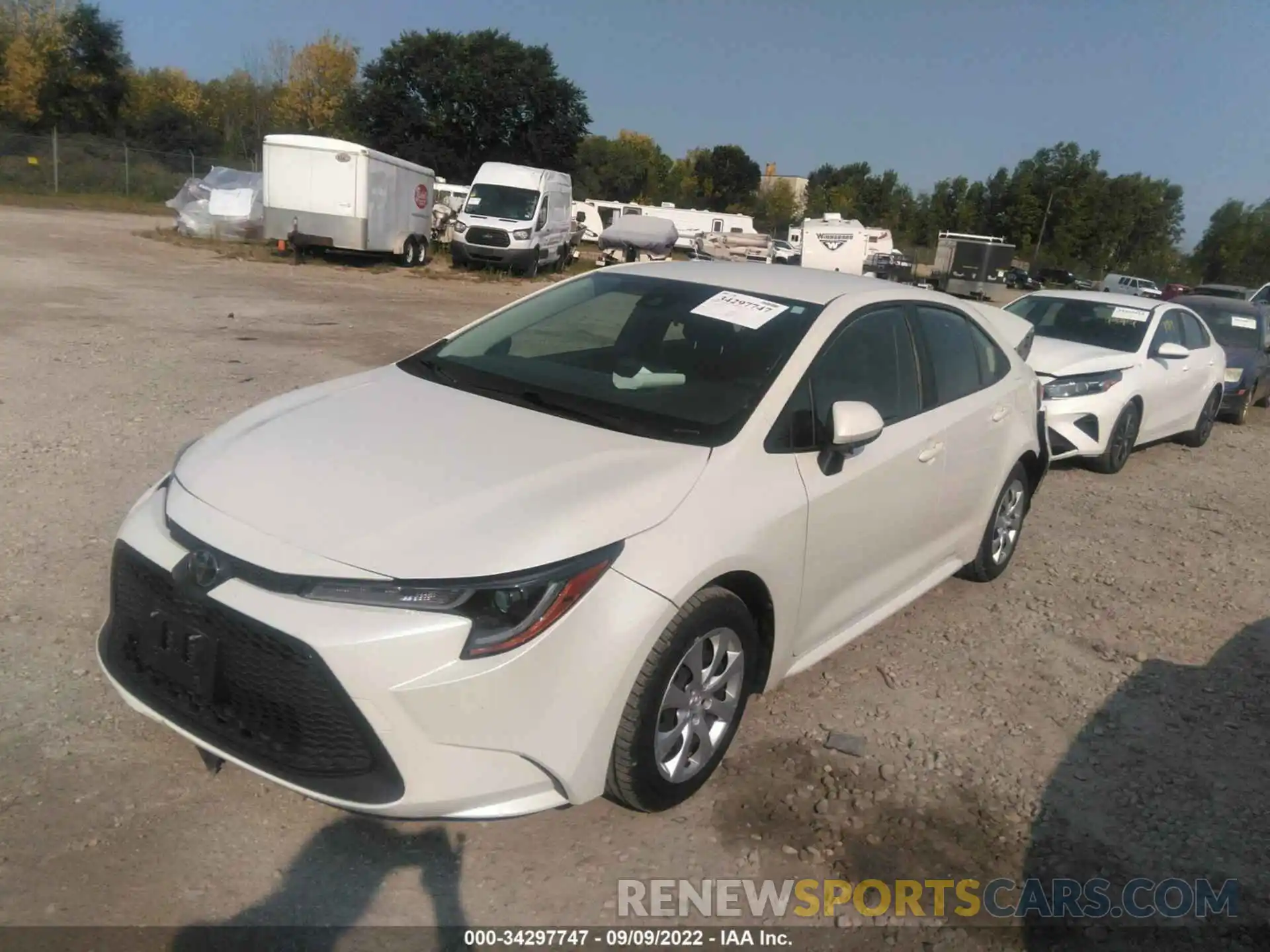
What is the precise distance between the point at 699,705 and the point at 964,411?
2.22 m

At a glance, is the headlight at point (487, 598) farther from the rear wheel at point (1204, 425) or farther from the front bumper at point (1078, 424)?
the rear wheel at point (1204, 425)

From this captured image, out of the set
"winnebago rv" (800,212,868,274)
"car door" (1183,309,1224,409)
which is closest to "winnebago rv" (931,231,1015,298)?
"winnebago rv" (800,212,868,274)

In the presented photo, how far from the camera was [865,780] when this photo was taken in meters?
3.53

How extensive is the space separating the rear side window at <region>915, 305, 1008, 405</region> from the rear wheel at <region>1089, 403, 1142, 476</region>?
3810 mm

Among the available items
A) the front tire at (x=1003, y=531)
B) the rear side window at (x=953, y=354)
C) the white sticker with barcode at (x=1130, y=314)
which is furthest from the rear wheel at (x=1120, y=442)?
the rear side window at (x=953, y=354)

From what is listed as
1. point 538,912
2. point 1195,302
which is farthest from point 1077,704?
point 1195,302

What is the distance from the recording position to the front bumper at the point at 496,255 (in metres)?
24.6

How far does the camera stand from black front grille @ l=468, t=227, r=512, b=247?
24.4m

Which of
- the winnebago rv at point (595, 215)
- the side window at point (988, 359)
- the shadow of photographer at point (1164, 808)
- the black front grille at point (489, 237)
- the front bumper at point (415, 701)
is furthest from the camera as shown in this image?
the winnebago rv at point (595, 215)

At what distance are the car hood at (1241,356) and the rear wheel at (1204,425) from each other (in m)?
1.92

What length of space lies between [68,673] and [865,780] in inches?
118

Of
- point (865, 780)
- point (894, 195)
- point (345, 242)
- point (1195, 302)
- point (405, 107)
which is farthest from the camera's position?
point (894, 195)

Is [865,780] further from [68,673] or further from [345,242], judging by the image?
[345,242]

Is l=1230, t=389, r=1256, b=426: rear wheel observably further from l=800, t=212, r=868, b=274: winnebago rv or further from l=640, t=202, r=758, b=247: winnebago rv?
l=640, t=202, r=758, b=247: winnebago rv
